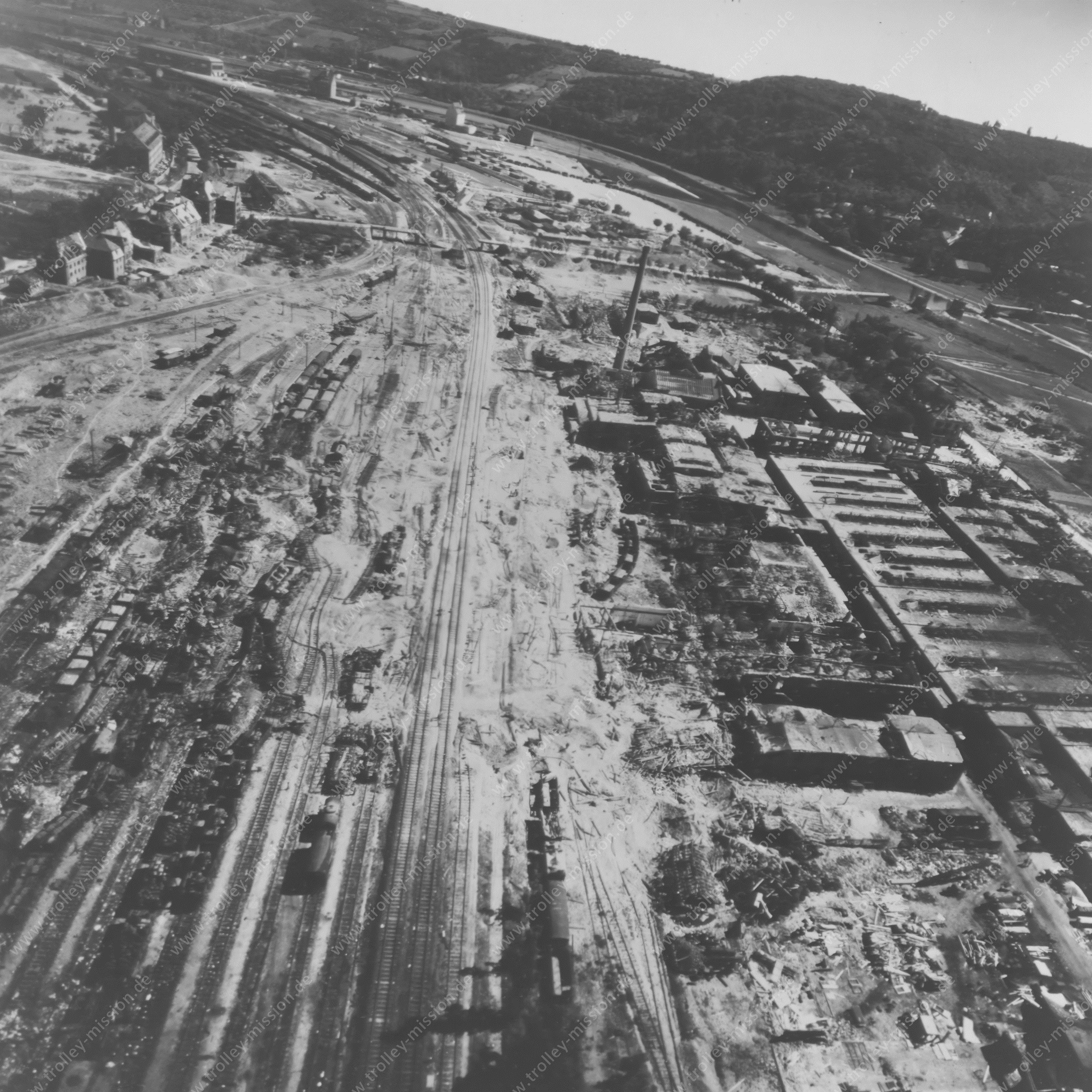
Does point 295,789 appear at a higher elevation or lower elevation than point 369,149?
higher

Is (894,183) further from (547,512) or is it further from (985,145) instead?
(547,512)

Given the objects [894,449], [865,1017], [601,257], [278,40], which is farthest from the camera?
[278,40]

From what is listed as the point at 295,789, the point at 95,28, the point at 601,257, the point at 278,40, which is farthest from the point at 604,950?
the point at 278,40

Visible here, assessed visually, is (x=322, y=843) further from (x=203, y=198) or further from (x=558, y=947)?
(x=203, y=198)

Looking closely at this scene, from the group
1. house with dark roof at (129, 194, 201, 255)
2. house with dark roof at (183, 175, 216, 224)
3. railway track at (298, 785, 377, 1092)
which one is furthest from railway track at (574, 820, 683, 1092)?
house with dark roof at (183, 175, 216, 224)

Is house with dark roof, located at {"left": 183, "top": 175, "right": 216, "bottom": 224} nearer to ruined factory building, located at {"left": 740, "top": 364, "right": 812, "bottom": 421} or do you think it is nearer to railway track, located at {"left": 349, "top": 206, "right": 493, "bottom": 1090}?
railway track, located at {"left": 349, "top": 206, "right": 493, "bottom": 1090}

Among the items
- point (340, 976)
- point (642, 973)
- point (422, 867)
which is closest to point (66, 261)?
point (422, 867)
